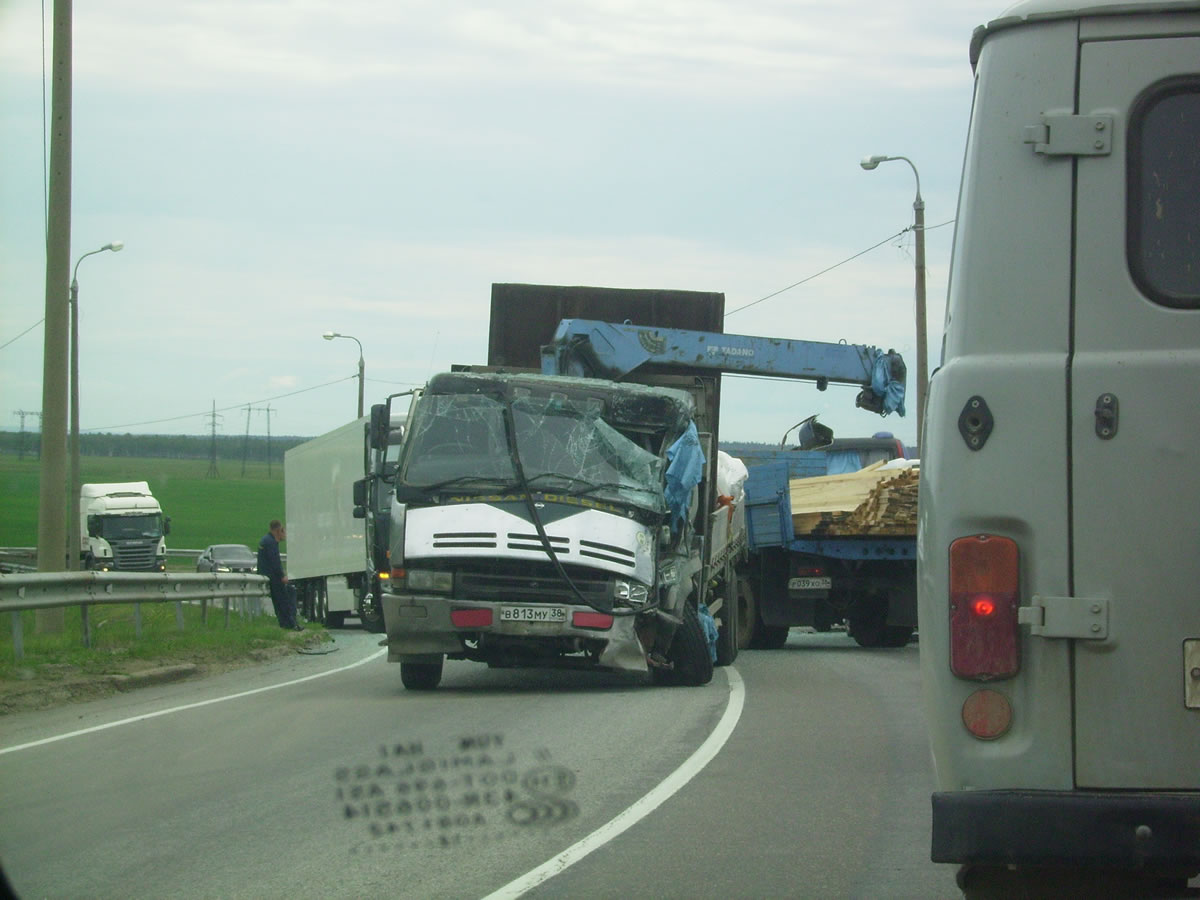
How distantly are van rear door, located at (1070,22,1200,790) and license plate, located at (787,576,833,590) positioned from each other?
16.2m

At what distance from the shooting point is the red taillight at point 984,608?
13.4 feet

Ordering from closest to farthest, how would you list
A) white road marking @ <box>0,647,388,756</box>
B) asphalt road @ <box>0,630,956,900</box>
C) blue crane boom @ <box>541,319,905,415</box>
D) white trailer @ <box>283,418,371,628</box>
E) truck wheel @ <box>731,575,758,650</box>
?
asphalt road @ <box>0,630,956,900</box> < white road marking @ <box>0,647,388,756</box> < blue crane boom @ <box>541,319,905,415</box> < truck wheel @ <box>731,575,758,650</box> < white trailer @ <box>283,418,371,628</box>

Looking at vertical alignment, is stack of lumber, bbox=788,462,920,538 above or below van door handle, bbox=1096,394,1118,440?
below

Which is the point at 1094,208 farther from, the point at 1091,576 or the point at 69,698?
the point at 69,698

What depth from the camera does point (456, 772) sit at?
8.87 metres

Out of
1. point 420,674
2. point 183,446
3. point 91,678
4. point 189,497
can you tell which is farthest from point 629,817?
point 183,446

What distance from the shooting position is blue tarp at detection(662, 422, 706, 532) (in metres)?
13.9

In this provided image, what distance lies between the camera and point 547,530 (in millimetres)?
12906

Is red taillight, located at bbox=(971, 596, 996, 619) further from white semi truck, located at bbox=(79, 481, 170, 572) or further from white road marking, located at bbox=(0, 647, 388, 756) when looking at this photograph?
white semi truck, located at bbox=(79, 481, 170, 572)

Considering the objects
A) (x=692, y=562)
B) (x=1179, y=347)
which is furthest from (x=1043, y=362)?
(x=692, y=562)

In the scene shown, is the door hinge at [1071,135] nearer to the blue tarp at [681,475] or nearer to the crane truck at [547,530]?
the crane truck at [547,530]

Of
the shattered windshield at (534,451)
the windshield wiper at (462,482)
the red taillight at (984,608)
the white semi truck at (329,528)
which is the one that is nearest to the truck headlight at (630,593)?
the shattered windshield at (534,451)

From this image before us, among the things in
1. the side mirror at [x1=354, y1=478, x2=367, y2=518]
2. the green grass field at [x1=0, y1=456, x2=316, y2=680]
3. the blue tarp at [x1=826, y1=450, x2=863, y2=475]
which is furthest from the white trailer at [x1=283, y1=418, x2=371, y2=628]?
the side mirror at [x1=354, y1=478, x2=367, y2=518]

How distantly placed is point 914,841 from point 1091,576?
330cm
